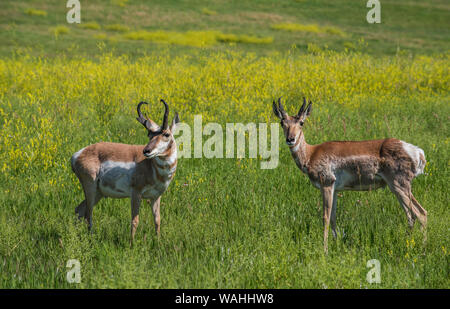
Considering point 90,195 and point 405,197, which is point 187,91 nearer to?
point 90,195

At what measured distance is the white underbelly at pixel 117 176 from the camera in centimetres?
584

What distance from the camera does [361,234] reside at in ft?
19.6

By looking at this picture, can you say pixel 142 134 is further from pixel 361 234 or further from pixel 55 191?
pixel 361 234

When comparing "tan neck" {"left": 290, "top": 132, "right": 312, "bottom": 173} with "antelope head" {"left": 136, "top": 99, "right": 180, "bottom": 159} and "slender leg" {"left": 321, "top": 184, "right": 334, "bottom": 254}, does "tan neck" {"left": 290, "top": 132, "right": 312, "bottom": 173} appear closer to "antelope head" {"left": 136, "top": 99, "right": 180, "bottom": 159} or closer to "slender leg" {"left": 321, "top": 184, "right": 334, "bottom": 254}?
"slender leg" {"left": 321, "top": 184, "right": 334, "bottom": 254}

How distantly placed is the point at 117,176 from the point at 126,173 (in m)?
0.12

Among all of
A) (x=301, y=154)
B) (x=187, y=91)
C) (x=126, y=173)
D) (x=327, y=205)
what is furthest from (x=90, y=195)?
(x=187, y=91)

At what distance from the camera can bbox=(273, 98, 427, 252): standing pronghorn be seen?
5871 mm

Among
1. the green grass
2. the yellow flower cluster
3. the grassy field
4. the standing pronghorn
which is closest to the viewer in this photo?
the grassy field

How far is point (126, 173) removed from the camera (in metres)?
5.84

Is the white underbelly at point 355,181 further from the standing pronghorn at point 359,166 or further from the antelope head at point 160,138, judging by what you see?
the antelope head at point 160,138

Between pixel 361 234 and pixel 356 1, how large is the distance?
2183 inches

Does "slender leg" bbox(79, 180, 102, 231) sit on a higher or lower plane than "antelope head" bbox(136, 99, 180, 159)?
lower

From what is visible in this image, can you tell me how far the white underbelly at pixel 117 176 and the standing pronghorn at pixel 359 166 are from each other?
2.04 meters

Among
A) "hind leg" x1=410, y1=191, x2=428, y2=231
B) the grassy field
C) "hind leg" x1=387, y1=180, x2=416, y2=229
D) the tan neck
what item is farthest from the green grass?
"hind leg" x1=410, y1=191, x2=428, y2=231
